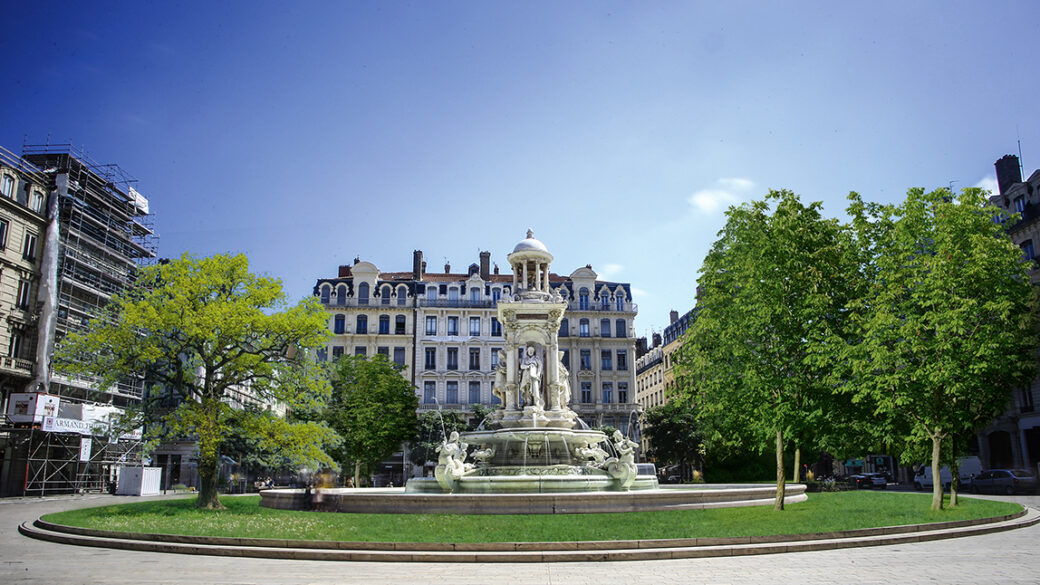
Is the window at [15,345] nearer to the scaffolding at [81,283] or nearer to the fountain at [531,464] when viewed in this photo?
the scaffolding at [81,283]

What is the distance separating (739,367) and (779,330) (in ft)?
9.97

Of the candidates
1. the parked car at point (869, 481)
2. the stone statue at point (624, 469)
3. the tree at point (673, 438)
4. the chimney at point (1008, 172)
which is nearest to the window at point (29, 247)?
the stone statue at point (624, 469)

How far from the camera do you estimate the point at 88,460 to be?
4109 centimetres

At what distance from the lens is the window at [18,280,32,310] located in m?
39.9

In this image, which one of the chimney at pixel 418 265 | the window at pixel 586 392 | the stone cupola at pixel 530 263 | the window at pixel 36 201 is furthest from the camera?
the chimney at pixel 418 265

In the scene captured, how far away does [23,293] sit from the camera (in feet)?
132

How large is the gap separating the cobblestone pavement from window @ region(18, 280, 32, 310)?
31061mm

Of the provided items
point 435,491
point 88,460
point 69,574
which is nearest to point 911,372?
point 435,491

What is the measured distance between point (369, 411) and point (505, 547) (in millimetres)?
37038

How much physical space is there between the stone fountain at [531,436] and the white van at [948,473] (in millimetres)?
27022

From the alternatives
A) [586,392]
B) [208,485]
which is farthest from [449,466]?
[586,392]

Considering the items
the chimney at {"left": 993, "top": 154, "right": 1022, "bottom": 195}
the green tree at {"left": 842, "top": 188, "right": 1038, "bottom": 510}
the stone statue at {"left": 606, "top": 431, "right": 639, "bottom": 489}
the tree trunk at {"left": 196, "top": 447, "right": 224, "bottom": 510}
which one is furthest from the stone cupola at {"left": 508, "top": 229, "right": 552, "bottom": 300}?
the chimney at {"left": 993, "top": 154, "right": 1022, "bottom": 195}

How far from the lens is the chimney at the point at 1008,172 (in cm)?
4884

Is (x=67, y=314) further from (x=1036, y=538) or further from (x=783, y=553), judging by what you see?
(x=1036, y=538)
